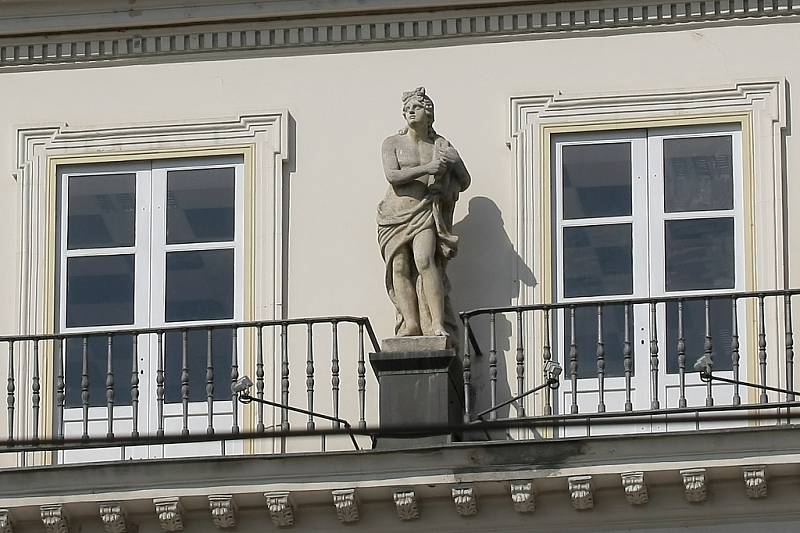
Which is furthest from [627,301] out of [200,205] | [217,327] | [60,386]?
[60,386]

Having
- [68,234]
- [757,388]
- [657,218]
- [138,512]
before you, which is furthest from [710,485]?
[68,234]

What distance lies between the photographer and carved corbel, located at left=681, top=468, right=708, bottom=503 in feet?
44.6

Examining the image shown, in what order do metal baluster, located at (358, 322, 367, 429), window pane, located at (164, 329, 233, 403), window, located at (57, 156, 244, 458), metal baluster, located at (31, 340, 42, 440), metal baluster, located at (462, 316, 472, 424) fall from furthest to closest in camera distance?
window, located at (57, 156, 244, 458) < window pane, located at (164, 329, 233, 403) < metal baluster, located at (31, 340, 42, 440) < metal baluster, located at (358, 322, 367, 429) < metal baluster, located at (462, 316, 472, 424)

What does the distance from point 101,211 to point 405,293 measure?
236 cm

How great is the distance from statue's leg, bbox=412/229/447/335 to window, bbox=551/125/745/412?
35.9 inches

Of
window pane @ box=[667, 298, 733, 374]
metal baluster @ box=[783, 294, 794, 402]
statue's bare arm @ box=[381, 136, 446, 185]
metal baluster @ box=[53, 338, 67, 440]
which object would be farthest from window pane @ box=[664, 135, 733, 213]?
metal baluster @ box=[53, 338, 67, 440]

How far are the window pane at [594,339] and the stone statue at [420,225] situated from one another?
78cm

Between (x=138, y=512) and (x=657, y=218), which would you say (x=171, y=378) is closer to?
(x=138, y=512)

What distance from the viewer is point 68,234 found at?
51.6ft

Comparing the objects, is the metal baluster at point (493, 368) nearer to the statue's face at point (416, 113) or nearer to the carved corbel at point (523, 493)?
the carved corbel at point (523, 493)

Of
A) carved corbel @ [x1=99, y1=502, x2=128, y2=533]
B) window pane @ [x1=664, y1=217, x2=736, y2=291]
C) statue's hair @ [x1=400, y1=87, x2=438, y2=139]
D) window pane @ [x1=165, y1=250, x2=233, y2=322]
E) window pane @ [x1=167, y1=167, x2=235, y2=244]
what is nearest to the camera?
carved corbel @ [x1=99, y1=502, x2=128, y2=533]

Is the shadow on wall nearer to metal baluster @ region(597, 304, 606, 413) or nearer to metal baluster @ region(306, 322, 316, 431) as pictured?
metal baluster @ region(597, 304, 606, 413)

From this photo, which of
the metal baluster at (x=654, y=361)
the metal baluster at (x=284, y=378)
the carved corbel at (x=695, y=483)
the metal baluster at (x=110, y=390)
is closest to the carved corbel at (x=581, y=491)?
the carved corbel at (x=695, y=483)

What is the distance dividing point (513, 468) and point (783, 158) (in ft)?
9.56
